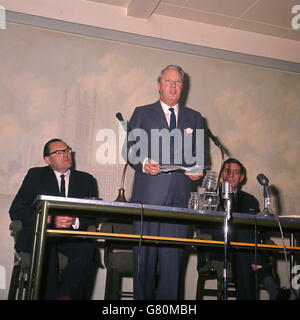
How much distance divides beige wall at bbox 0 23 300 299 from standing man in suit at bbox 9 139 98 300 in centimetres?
42

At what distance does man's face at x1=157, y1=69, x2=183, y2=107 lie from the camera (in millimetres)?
3109

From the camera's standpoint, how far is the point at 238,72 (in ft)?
14.8

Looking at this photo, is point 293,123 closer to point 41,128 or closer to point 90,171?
point 90,171

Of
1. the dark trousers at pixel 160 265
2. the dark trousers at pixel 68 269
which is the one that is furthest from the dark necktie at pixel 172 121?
the dark trousers at pixel 68 269

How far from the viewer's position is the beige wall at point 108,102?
12.1 ft

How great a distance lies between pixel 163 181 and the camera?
2730 millimetres

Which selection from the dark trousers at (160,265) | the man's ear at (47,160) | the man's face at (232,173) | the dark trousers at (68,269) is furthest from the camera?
the man's face at (232,173)

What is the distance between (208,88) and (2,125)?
2104 millimetres

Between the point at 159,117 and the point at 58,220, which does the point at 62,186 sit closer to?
the point at 58,220

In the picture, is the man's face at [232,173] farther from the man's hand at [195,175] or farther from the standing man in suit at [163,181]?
the man's hand at [195,175]

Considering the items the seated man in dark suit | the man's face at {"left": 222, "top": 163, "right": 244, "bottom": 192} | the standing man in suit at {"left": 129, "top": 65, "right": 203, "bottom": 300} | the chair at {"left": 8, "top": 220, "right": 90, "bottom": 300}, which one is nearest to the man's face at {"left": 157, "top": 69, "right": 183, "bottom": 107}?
the standing man in suit at {"left": 129, "top": 65, "right": 203, "bottom": 300}

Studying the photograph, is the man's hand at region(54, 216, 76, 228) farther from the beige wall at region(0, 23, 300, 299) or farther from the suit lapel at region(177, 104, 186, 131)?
the suit lapel at region(177, 104, 186, 131)
